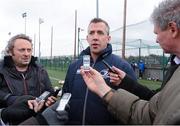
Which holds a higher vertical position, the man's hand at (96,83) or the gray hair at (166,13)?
the gray hair at (166,13)

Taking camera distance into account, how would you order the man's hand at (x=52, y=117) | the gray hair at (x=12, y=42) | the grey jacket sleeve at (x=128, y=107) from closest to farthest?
the grey jacket sleeve at (x=128, y=107) → the man's hand at (x=52, y=117) → the gray hair at (x=12, y=42)

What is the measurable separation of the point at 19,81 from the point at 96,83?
1.65 metres

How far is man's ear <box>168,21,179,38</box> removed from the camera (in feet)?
8.27

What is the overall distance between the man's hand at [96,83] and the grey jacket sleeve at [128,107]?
0.13 m

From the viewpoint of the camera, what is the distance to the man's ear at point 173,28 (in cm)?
252

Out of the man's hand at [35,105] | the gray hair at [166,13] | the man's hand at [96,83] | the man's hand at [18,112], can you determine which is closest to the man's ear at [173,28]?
the gray hair at [166,13]

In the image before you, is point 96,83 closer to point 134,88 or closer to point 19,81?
point 134,88

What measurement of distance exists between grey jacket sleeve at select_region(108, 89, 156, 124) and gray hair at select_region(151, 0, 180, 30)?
0.52 meters

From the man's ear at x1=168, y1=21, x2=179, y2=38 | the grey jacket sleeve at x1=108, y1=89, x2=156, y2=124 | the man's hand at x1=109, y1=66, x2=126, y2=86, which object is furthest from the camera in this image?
the man's hand at x1=109, y1=66, x2=126, y2=86

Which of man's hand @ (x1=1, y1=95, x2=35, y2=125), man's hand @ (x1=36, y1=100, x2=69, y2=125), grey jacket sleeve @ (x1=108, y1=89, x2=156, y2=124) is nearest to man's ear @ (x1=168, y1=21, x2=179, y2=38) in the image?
grey jacket sleeve @ (x1=108, y1=89, x2=156, y2=124)

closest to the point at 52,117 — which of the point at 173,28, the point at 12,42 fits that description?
the point at 173,28

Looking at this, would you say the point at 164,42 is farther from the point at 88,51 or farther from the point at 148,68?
the point at 148,68

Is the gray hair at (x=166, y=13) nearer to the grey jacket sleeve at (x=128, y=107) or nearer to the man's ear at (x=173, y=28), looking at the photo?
the man's ear at (x=173, y=28)

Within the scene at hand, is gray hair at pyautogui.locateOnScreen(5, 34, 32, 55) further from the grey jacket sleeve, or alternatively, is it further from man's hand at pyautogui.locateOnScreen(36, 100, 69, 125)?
the grey jacket sleeve
